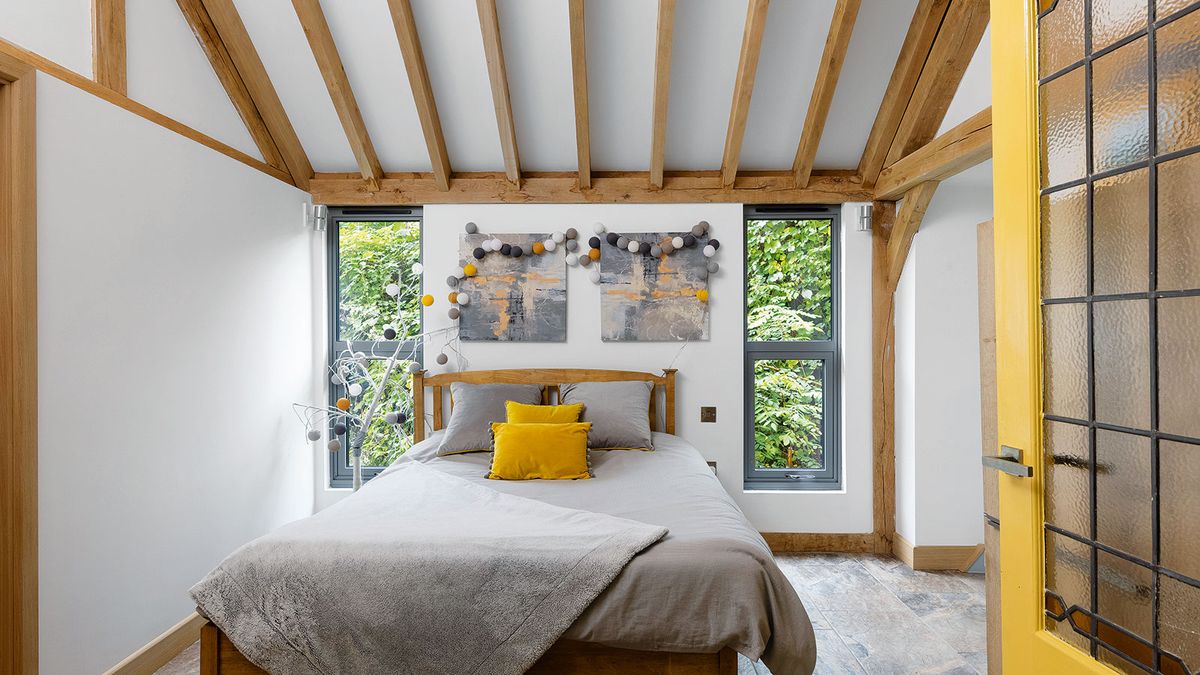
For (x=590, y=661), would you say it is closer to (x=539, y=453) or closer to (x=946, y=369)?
(x=539, y=453)

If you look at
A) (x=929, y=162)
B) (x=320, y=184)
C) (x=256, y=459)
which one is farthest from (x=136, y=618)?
(x=929, y=162)

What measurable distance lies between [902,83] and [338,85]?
9.53 ft

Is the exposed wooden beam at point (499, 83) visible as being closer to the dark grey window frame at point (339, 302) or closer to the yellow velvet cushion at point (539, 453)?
the dark grey window frame at point (339, 302)

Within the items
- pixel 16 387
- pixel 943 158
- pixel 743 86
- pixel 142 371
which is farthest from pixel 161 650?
pixel 943 158

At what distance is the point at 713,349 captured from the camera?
390 cm

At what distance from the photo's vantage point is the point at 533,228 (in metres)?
3.93

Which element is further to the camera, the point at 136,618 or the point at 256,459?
the point at 256,459

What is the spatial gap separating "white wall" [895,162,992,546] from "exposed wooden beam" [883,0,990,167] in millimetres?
394

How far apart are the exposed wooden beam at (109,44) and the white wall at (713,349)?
1.68 metres

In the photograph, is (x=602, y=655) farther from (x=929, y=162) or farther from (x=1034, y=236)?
(x=929, y=162)

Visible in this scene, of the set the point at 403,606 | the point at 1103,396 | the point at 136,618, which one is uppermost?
the point at 1103,396

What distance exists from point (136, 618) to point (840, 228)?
410 centimetres

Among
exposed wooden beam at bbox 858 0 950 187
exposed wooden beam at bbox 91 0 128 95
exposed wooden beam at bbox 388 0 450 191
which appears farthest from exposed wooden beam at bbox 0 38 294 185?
exposed wooden beam at bbox 858 0 950 187

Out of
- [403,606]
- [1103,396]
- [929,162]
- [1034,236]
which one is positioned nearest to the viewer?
[1103,396]
